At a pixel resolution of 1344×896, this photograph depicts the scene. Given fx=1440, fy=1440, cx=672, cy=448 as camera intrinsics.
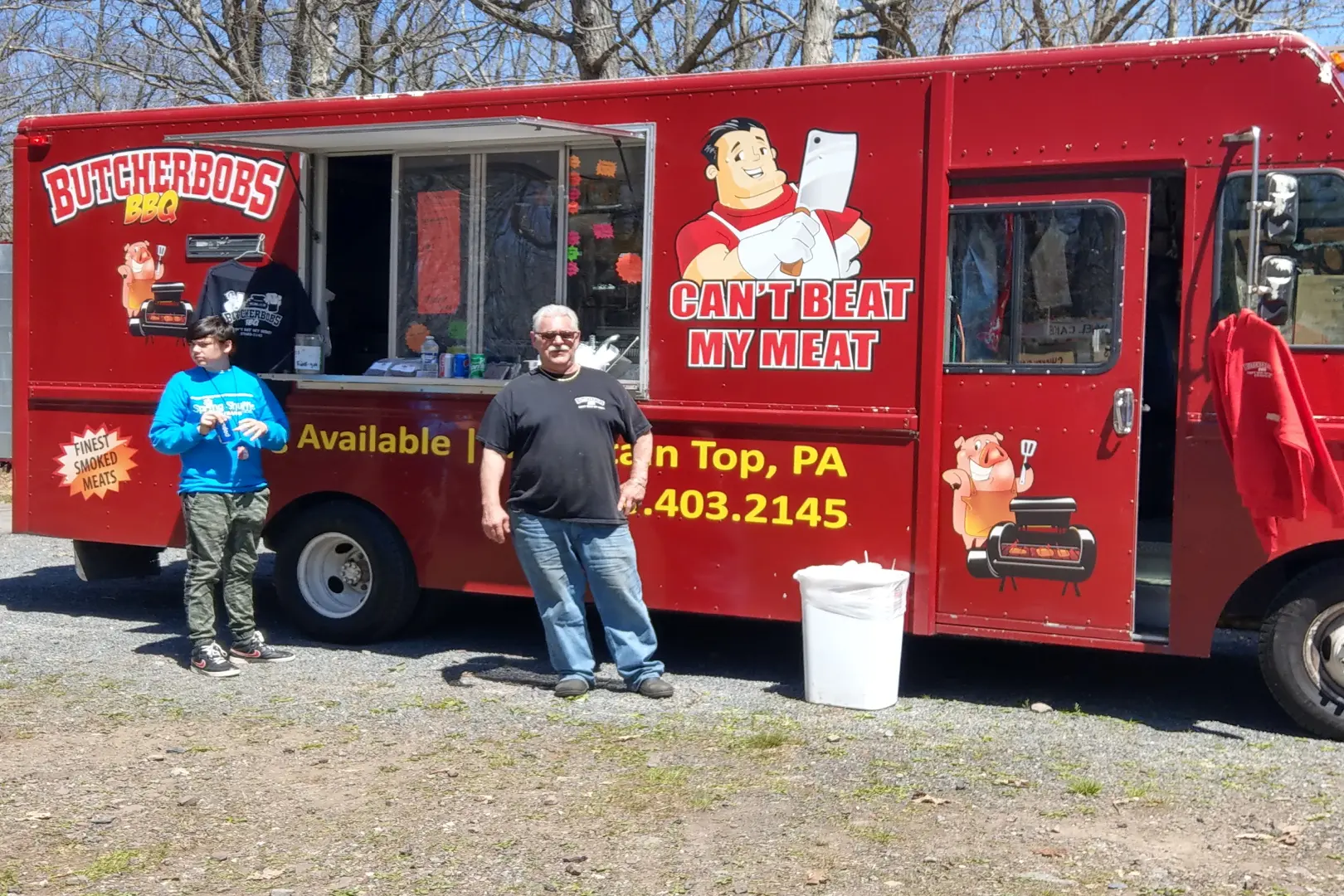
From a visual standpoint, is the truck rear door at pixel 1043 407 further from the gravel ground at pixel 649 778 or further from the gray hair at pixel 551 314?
the gray hair at pixel 551 314

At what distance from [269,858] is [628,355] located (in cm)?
320

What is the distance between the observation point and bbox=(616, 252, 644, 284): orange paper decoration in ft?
22.6

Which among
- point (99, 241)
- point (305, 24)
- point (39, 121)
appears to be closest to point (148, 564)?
point (99, 241)

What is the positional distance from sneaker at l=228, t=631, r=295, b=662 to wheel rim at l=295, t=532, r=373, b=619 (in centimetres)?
49

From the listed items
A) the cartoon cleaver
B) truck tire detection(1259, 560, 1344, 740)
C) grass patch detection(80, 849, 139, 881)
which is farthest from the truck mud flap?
truck tire detection(1259, 560, 1344, 740)

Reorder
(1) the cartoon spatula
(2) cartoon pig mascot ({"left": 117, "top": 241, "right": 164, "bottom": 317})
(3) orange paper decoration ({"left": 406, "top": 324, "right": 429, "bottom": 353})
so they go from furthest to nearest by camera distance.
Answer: (2) cartoon pig mascot ({"left": 117, "top": 241, "right": 164, "bottom": 317})
(3) orange paper decoration ({"left": 406, "top": 324, "right": 429, "bottom": 353})
(1) the cartoon spatula

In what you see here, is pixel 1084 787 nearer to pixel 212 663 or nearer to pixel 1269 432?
pixel 1269 432

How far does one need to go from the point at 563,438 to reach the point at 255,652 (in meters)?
2.09

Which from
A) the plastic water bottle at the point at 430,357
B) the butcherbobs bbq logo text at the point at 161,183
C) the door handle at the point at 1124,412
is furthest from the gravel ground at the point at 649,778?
the butcherbobs bbq logo text at the point at 161,183

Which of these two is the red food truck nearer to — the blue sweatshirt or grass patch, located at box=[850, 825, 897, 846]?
the blue sweatshirt

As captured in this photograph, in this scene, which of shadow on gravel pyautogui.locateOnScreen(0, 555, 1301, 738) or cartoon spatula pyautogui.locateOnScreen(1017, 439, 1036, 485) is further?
shadow on gravel pyautogui.locateOnScreen(0, 555, 1301, 738)

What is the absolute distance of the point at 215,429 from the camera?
22.5 ft

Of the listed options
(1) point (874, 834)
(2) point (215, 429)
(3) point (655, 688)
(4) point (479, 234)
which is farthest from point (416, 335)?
(1) point (874, 834)

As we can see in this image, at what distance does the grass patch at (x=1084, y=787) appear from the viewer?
202 inches
